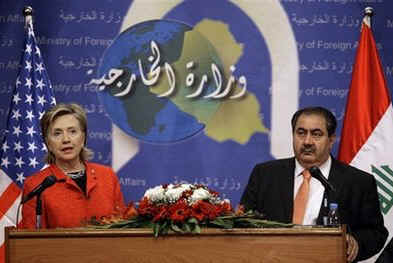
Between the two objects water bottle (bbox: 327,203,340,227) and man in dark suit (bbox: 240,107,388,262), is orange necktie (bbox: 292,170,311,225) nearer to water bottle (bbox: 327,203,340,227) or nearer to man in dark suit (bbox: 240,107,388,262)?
man in dark suit (bbox: 240,107,388,262)

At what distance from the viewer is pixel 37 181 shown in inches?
167

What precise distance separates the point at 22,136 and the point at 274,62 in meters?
1.79

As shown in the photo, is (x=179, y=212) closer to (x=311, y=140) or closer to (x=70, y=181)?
(x=70, y=181)

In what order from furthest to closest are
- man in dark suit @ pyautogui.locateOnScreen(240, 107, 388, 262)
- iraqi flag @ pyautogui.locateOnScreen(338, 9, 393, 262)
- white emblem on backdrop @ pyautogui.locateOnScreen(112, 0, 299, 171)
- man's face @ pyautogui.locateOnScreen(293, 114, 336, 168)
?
white emblem on backdrop @ pyautogui.locateOnScreen(112, 0, 299, 171) < iraqi flag @ pyautogui.locateOnScreen(338, 9, 393, 262) < man's face @ pyautogui.locateOnScreen(293, 114, 336, 168) < man in dark suit @ pyautogui.locateOnScreen(240, 107, 388, 262)

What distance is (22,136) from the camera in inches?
218

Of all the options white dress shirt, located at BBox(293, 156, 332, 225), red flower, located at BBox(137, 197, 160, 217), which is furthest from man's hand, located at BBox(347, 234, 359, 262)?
red flower, located at BBox(137, 197, 160, 217)

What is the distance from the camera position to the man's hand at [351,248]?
12.6 ft

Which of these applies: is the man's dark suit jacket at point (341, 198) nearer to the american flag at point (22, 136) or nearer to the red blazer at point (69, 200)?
the red blazer at point (69, 200)

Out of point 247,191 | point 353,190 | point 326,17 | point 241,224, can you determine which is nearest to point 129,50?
point 326,17

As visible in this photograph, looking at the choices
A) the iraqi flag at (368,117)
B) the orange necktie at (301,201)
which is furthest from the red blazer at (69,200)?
the iraqi flag at (368,117)

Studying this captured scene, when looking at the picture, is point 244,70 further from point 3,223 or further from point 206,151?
point 3,223

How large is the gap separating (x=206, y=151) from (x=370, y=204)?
1.69 m

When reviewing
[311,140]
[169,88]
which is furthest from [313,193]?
[169,88]

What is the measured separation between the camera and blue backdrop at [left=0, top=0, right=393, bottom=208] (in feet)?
18.9
